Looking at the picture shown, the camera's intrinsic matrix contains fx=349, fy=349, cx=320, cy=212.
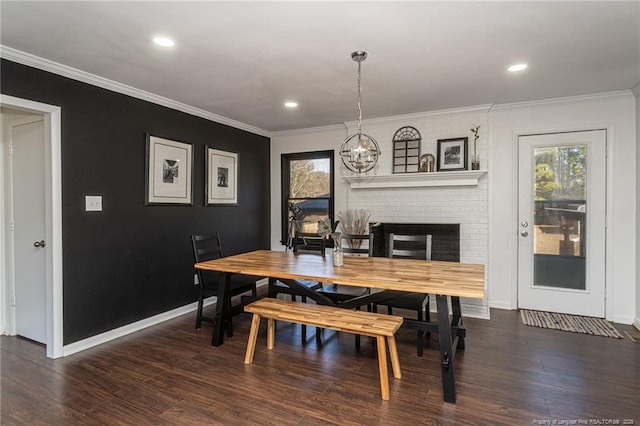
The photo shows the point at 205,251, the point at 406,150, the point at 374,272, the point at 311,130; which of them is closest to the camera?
the point at 374,272

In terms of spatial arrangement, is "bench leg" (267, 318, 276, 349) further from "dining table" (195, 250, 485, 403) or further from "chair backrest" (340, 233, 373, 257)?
"chair backrest" (340, 233, 373, 257)

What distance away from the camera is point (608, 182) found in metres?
3.71

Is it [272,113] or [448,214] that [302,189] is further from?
[448,214]

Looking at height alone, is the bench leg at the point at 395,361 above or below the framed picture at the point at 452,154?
below

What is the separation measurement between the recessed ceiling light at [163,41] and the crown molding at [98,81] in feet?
3.37

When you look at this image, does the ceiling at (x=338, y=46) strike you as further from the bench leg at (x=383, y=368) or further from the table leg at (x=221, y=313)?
the bench leg at (x=383, y=368)

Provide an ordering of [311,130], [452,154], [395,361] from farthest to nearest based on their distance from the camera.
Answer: [311,130], [452,154], [395,361]

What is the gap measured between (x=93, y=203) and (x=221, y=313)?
1.51 meters

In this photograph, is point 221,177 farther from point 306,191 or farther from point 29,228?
point 29,228

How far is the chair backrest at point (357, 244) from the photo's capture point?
3.46 meters

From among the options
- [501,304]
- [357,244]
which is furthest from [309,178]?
[501,304]

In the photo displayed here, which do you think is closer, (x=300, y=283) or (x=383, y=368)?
(x=383, y=368)

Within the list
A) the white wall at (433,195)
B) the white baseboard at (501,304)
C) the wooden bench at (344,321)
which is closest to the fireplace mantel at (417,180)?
the white wall at (433,195)

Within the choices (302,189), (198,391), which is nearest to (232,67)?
(198,391)
